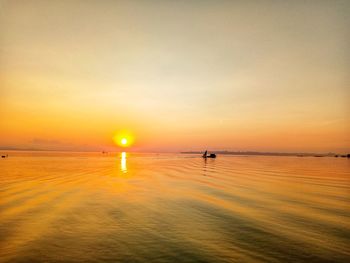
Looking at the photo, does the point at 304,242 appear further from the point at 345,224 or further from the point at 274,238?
the point at 345,224

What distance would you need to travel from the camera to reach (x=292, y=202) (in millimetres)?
19641

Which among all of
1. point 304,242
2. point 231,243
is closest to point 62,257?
point 231,243

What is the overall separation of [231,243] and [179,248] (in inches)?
89.5

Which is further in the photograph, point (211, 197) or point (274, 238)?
point (211, 197)

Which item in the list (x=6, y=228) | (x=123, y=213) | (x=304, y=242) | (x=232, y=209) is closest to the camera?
(x=304, y=242)

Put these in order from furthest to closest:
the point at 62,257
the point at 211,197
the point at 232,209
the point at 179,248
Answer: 1. the point at 211,197
2. the point at 232,209
3. the point at 179,248
4. the point at 62,257

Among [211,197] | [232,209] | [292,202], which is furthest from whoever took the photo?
[211,197]

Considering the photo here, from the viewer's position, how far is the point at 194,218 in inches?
573

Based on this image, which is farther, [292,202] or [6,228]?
[292,202]

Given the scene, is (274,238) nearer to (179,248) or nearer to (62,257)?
(179,248)

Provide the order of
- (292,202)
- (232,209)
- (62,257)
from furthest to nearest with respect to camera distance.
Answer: (292,202) < (232,209) < (62,257)

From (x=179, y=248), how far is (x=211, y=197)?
37.9ft

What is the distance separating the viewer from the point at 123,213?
15461mm

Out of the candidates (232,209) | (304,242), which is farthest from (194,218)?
(304,242)
